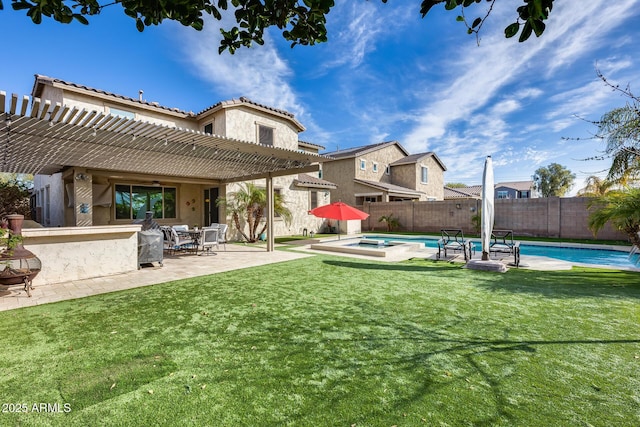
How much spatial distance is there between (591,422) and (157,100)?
2016cm

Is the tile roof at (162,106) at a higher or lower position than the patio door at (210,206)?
higher

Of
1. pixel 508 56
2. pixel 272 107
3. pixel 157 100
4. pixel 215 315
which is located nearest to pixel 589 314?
pixel 215 315

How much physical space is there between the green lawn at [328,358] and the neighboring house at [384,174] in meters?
20.7

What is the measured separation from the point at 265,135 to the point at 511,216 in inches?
715

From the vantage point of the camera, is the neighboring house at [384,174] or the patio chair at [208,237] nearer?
the patio chair at [208,237]

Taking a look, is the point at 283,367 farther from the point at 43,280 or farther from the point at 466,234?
the point at 466,234

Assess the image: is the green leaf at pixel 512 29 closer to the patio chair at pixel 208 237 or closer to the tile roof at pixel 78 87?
the patio chair at pixel 208 237

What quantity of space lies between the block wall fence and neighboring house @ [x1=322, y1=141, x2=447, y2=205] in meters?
1.90

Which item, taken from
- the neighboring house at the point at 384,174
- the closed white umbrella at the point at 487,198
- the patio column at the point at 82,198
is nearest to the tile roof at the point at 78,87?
the patio column at the point at 82,198

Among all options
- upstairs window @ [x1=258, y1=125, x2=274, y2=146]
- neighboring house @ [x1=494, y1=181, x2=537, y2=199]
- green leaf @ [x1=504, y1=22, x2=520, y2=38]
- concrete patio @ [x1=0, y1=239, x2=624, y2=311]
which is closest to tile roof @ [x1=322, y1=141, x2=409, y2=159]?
upstairs window @ [x1=258, y1=125, x2=274, y2=146]

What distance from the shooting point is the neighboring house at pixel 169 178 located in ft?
40.1

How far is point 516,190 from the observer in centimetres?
4853

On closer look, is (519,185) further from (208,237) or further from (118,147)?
(118,147)

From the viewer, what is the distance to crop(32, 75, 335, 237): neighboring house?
12.2m
